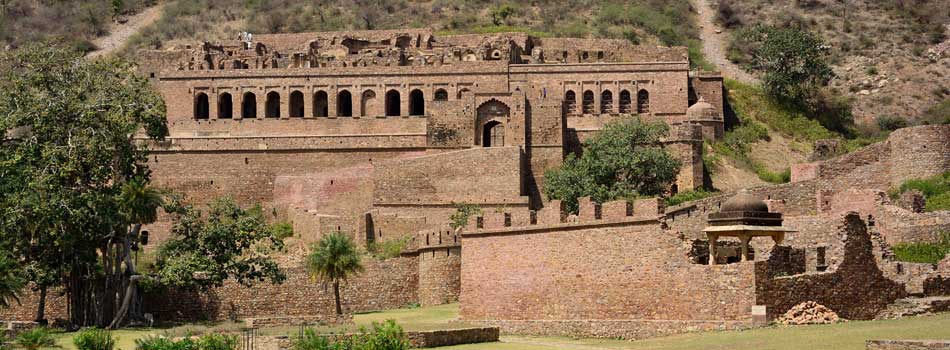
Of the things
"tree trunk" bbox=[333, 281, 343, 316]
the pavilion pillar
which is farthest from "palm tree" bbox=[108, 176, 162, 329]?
the pavilion pillar

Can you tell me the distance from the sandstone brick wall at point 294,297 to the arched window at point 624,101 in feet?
72.3

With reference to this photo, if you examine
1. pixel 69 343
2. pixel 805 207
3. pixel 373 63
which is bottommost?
pixel 69 343

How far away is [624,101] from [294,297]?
2443 centimetres

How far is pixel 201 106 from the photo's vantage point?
77.1 meters

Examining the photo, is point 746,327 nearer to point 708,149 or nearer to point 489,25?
point 708,149

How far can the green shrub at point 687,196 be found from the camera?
61.7 metres

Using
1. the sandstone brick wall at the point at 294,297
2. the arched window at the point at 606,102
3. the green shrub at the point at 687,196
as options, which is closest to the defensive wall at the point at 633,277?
the sandstone brick wall at the point at 294,297

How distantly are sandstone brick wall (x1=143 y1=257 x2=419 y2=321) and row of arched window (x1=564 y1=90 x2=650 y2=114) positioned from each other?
70.4 feet

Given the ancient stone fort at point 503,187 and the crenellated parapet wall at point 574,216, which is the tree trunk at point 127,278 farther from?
the crenellated parapet wall at point 574,216

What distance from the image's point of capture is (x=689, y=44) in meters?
96.2

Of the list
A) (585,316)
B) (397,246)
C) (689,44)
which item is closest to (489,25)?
(689,44)

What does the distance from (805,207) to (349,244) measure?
13797mm

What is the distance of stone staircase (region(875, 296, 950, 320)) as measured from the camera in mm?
37906

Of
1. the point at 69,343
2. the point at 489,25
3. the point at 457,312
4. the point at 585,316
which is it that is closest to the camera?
the point at 585,316
